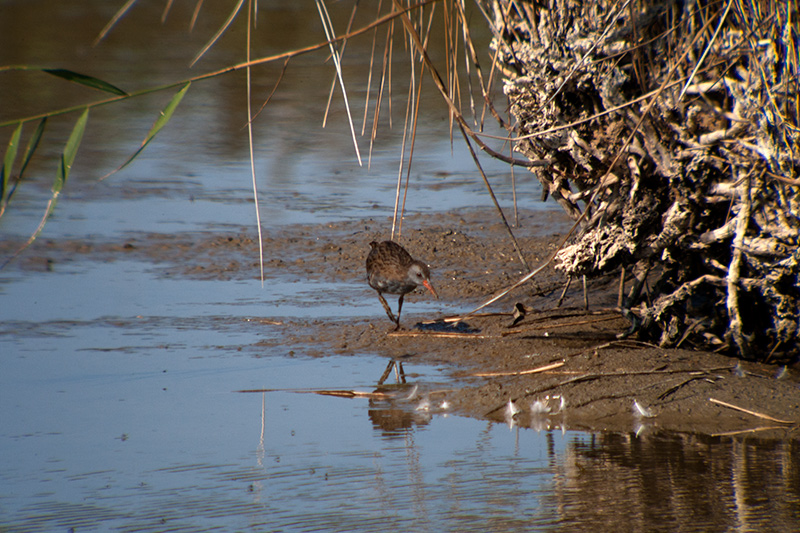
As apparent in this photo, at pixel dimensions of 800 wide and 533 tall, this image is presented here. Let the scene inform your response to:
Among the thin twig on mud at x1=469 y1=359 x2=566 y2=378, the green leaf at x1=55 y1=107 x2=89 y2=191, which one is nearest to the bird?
the thin twig on mud at x1=469 y1=359 x2=566 y2=378

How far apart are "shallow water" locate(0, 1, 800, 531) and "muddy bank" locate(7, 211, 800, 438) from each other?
143mm

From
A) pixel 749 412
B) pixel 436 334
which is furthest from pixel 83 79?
pixel 436 334

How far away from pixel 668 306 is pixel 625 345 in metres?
0.39

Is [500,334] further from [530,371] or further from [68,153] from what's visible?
[68,153]

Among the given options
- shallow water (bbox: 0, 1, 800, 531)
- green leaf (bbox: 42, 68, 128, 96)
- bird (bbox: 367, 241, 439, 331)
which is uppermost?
green leaf (bbox: 42, 68, 128, 96)

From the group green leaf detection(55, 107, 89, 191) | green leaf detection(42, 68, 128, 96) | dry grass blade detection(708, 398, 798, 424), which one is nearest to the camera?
green leaf detection(42, 68, 128, 96)

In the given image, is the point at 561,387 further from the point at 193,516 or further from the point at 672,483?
the point at 193,516

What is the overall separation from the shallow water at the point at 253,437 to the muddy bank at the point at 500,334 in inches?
5.6

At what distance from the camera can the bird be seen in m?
6.05

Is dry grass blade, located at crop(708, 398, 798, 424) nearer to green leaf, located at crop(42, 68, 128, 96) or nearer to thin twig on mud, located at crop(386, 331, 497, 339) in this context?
thin twig on mud, located at crop(386, 331, 497, 339)

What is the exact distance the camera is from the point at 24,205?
27.9ft

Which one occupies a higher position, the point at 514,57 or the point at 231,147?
the point at 231,147

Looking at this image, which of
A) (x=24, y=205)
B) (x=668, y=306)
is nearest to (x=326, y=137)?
(x=24, y=205)

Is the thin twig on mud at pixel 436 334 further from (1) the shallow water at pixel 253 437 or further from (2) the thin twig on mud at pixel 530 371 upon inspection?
(2) the thin twig on mud at pixel 530 371
